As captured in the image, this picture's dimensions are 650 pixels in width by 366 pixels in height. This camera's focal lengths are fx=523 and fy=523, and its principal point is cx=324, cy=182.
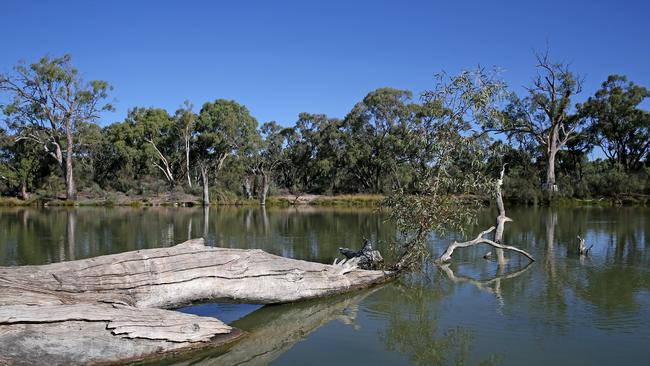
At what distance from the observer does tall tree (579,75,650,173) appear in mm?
50656

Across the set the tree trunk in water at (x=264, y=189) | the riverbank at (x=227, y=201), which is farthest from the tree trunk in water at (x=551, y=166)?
the tree trunk in water at (x=264, y=189)

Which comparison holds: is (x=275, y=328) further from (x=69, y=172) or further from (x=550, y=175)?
(x=69, y=172)

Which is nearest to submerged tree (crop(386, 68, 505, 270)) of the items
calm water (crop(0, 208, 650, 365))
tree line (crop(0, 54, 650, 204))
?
calm water (crop(0, 208, 650, 365))

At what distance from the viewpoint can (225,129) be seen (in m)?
58.6

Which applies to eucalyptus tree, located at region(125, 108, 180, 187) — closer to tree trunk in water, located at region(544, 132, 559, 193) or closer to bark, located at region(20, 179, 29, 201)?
bark, located at region(20, 179, 29, 201)

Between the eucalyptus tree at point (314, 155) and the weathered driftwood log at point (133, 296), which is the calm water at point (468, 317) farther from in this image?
the eucalyptus tree at point (314, 155)

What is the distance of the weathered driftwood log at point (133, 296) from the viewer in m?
6.10

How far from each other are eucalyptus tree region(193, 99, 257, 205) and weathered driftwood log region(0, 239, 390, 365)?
49.1 metres

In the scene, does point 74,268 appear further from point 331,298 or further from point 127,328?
point 331,298

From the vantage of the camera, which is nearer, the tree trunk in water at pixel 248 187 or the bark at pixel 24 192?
the bark at pixel 24 192

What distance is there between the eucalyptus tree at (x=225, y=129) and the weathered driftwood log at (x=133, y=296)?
49.1m

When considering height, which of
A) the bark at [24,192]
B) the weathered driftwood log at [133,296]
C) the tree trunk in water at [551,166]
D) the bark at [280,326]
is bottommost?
the bark at [280,326]

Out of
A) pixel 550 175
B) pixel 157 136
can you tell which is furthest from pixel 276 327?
pixel 157 136

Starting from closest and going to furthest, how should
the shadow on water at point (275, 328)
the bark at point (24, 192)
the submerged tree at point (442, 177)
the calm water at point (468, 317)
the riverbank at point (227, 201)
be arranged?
the shadow on water at point (275, 328) → the calm water at point (468, 317) → the submerged tree at point (442, 177) → the riverbank at point (227, 201) → the bark at point (24, 192)
